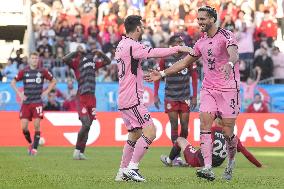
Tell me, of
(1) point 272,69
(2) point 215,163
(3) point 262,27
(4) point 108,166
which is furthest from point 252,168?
(3) point 262,27

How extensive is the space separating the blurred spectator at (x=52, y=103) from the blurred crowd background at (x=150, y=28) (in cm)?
168

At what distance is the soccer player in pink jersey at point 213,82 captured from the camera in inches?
479

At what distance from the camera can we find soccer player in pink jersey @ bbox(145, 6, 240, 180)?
12164 mm

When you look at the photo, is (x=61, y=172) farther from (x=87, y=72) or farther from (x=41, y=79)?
(x=41, y=79)

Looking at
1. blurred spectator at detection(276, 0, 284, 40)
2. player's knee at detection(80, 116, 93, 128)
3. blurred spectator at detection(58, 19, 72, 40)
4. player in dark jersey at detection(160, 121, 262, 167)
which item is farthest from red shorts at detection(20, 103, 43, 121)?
blurred spectator at detection(276, 0, 284, 40)

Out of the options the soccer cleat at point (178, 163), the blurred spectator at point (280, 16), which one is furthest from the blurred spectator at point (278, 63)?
the soccer cleat at point (178, 163)

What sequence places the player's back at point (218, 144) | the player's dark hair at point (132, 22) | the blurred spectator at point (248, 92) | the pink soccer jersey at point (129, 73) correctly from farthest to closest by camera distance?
the blurred spectator at point (248, 92)
the player's back at point (218, 144)
the player's dark hair at point (132, 22)
the pink soccer jersey at point (129, 73)

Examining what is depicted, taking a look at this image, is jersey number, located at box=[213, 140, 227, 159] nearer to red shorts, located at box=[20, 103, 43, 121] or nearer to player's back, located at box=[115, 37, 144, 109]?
player's back, located at box=[115, 37, 144, 109]

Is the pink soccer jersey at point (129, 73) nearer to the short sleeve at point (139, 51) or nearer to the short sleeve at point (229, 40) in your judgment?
the short sleeve at point (139, 51)

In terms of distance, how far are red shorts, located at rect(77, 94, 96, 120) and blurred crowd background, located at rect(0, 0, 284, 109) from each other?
9.44 meters

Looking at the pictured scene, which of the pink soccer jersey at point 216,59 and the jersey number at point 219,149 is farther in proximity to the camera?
the jersey number at point 219,149

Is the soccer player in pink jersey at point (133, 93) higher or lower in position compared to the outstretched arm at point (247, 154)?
higher

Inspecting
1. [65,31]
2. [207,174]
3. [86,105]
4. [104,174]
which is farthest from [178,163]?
[65,31]

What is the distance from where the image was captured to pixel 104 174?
539 inches
